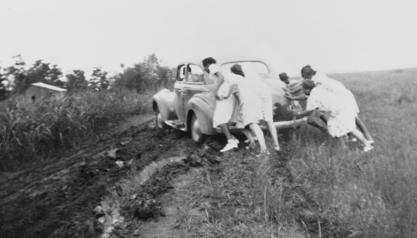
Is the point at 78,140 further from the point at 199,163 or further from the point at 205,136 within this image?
the point at 199,163

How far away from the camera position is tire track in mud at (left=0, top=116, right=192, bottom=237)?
14.6ft

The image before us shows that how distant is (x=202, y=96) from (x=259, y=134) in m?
1.35

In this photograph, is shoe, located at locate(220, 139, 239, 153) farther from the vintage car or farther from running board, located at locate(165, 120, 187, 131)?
running board, located at locate(165, 120, 187, 131)

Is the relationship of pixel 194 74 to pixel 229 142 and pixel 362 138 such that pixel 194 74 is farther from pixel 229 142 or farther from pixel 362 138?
pixel 362 138

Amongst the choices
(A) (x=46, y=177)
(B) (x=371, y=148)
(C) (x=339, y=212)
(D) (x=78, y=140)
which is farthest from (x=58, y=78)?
(C) (x=339, y=212)

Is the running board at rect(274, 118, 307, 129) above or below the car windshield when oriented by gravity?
below

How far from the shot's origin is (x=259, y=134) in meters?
6.40

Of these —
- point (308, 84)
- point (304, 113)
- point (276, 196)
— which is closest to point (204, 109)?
point (304, 113)

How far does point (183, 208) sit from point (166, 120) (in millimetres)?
4757

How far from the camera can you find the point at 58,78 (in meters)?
21.1

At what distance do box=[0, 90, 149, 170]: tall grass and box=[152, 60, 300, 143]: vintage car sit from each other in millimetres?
2431

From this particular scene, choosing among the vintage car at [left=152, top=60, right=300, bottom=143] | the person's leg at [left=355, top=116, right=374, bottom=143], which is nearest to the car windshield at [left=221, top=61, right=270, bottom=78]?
the vintage car at [left=152, top=60, right=300, bottom=143]

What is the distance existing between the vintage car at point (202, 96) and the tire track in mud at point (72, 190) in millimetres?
587

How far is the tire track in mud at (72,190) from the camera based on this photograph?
4457mm
